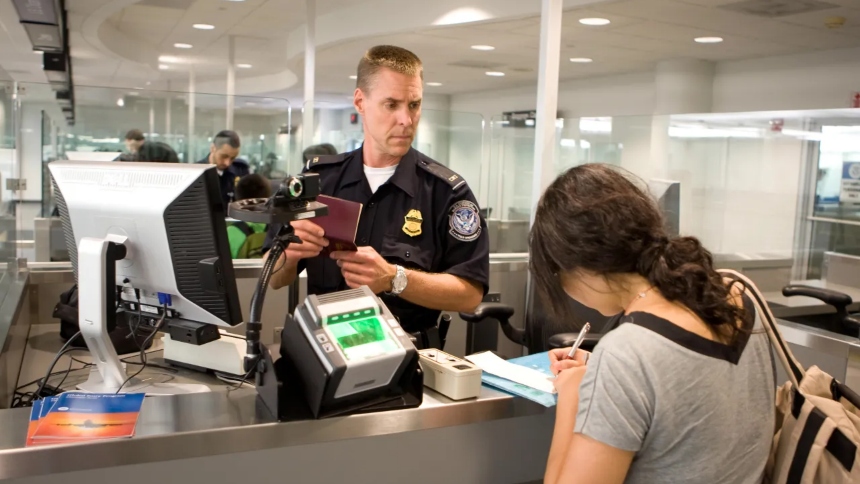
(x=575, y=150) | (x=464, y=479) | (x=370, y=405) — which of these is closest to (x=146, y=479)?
(x=370, y=405)

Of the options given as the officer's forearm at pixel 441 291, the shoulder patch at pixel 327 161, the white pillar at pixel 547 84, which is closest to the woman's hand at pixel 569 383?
the officer's forearm at pixel 441 291

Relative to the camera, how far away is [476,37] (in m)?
6.60

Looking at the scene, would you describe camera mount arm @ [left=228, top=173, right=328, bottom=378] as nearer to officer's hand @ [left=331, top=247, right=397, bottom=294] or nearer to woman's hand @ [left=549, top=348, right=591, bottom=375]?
officer's hand @ [left=331, top=247, right=397, bottom=294]

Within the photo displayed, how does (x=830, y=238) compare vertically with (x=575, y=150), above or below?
below

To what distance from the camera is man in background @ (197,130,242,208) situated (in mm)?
4945

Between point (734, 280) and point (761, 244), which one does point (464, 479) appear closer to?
point (734, 280)

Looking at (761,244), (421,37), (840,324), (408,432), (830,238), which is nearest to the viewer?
(408,432)

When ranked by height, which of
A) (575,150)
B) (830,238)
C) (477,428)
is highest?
(575,150)

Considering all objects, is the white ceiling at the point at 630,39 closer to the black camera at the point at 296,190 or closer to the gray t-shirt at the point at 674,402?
the black camera at the point at 296,190

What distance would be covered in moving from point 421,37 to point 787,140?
3870 mm

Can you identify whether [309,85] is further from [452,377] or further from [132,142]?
[452,377]

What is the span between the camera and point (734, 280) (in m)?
1.28

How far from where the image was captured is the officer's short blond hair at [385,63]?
79.3 inches

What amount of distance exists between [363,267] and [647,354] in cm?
80
